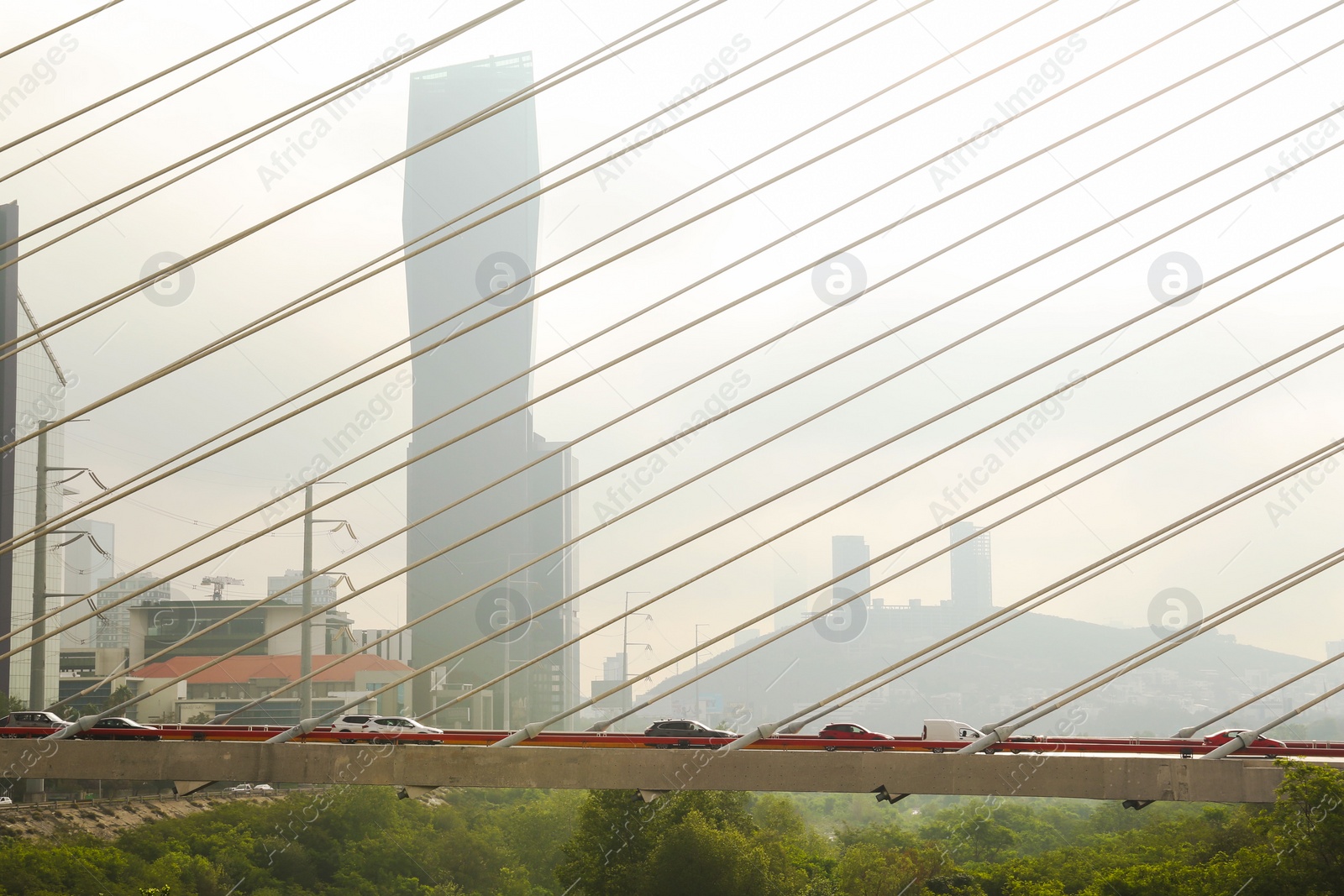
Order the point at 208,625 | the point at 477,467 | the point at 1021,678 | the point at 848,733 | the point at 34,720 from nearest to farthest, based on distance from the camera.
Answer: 1. the point at 848,733
2. the point at 34,720
3. the point at 208,625
4. the point at 1021,678
5. the point at 477,467

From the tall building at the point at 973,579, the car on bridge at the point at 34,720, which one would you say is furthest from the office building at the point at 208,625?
the tall building at the point at 973,579

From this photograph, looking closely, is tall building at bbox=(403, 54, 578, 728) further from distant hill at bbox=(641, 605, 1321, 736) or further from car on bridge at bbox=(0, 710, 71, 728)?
car on bridge at bbox=(0, 710, 71, 728)

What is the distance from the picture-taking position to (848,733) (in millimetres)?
15852

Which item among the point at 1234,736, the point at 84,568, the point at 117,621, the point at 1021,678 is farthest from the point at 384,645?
the point at 1021,678

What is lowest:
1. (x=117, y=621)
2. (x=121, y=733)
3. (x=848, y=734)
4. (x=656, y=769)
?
(x=656, y=769)

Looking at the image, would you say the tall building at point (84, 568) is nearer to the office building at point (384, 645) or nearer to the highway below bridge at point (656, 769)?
the office building at point (384, 645)

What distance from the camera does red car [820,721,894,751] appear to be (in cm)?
1433

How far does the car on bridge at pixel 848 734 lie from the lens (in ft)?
43.9

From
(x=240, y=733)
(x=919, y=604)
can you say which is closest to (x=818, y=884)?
(x=240, y=733)

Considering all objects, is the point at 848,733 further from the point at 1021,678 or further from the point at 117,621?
the point at 1021,678

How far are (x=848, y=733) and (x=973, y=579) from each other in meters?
138

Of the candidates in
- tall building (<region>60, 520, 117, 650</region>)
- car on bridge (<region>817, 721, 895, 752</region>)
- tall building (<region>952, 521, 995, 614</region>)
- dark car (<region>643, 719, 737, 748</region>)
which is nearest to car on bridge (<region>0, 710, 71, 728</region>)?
dark car (<region>643, 719, 737, 748</region>)

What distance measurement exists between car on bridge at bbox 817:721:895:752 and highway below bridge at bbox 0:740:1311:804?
3.29 ft

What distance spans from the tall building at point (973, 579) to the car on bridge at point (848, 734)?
121997mm
